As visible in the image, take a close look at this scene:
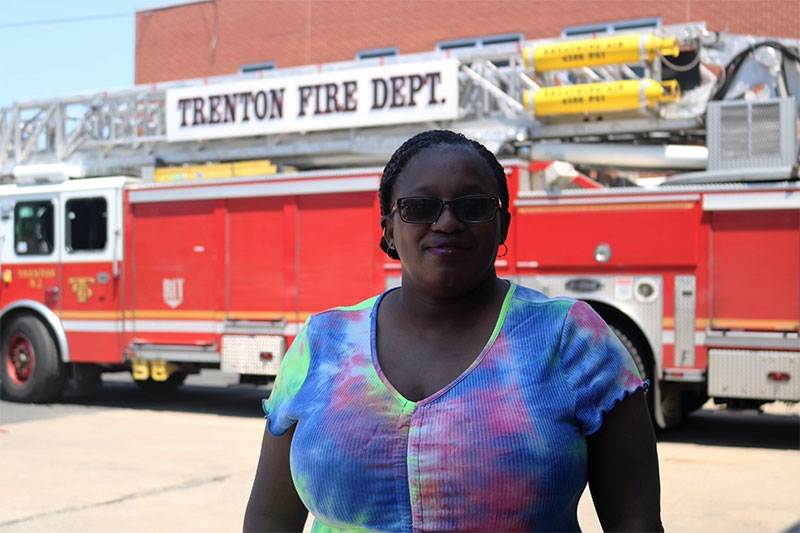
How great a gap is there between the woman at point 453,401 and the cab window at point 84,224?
9605 mm

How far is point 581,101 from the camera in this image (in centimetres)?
945

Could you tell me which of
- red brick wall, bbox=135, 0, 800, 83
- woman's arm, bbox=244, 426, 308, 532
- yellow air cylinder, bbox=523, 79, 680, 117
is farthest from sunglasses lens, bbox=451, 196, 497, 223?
red brick wall, bbox=135, 0, 800, 83

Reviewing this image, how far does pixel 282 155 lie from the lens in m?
11.3

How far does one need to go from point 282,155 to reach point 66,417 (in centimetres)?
364

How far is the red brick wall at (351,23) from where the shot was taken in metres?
20.7

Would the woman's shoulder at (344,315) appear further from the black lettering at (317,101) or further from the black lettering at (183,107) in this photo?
the black lettering at (183,107)

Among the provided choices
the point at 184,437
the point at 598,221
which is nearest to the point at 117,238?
the point at 184,437

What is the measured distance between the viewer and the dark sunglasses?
6.29 feet

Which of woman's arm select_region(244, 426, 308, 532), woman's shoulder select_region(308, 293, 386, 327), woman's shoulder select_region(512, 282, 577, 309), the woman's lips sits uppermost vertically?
the woman's lips

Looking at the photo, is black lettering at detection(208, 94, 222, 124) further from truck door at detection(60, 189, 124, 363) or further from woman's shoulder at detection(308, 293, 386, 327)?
woman's shoulder at detection(308, 293, 386, 327)

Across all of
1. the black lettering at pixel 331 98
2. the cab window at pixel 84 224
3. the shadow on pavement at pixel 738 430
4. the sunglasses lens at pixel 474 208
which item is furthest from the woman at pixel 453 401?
the cab window at pixel 84 224

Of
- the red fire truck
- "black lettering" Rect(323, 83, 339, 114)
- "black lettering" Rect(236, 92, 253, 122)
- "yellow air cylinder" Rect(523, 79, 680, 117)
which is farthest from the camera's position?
"black lettering" Rect(236, 92, 253, 122)

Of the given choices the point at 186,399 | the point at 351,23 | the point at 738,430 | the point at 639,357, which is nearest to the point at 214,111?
the point at 186,399

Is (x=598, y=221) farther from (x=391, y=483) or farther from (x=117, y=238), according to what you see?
(x=391, y=483)
